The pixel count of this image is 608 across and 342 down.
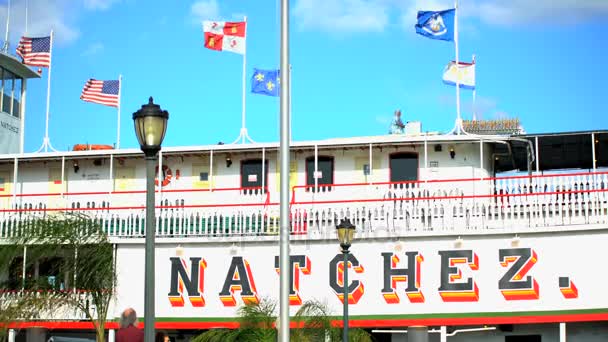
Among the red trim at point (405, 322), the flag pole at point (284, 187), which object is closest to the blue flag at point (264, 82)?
Result: the red trim at point (405, 322)

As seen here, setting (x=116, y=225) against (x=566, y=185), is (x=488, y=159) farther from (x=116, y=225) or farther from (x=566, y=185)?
(x=116, y=225)

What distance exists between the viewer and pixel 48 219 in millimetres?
22344

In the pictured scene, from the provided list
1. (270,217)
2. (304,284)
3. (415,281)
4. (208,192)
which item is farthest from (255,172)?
(415,281)

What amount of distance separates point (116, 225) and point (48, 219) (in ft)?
6.32

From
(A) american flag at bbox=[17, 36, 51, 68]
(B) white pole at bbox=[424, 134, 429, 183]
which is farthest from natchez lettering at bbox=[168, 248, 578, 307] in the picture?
(A) american flag at bbox=[17, 36, 51, 68]

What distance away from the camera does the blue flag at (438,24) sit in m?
26.1

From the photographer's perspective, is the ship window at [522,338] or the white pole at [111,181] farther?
the white pole at [111,181]

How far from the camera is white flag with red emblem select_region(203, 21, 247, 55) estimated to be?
2747 centimetres

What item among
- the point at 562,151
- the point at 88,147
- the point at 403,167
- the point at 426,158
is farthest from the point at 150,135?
the point at 88,147

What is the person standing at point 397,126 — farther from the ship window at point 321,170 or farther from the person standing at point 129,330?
the person standing at point 129,330

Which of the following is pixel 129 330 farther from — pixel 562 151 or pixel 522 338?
pixel 562 151

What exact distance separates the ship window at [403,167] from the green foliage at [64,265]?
795cm

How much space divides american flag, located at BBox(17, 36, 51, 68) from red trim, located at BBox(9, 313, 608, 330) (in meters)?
10.4

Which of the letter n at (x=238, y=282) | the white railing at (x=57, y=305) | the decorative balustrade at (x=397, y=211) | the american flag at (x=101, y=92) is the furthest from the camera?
the american flag at (x=101, y=92)
